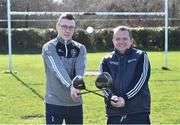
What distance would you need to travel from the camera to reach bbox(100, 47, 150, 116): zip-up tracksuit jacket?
16.7 ft

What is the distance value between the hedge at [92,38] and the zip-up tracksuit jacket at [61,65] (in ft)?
96.6

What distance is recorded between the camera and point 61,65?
5.27 meters

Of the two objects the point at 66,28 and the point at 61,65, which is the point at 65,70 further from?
the point at 66,28

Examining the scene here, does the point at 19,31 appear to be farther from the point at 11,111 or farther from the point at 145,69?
the point at 145,69


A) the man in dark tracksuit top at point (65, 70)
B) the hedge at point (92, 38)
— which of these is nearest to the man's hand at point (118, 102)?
the man in dark tracksuit top at point (65, 70)

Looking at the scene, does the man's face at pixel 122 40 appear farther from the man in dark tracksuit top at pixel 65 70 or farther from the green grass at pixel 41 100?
the green grass at pixel 41 100

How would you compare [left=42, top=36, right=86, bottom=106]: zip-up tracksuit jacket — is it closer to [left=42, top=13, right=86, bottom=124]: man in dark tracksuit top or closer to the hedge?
[left=42, top=13, right=86, bottom=124]: man in dark tracksuit top

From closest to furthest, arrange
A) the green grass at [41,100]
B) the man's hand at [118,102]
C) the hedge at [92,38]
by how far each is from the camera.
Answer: the man's hand at [118,102] → the green grass at [41,100] → the hedge at [92,38]

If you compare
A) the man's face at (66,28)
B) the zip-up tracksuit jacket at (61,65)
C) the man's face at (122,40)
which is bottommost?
the zip-up tracksuit jacket at (61,65)

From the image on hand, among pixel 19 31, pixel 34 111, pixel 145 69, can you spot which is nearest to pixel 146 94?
pixel 145 69

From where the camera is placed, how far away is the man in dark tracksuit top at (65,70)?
532 cm

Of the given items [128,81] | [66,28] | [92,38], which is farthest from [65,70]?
[92,38]

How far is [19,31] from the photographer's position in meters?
35.2

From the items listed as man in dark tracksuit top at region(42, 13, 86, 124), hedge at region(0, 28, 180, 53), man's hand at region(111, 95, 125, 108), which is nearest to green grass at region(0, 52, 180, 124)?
man in dark tracksuit top at region(42, 13, 86, 124)
